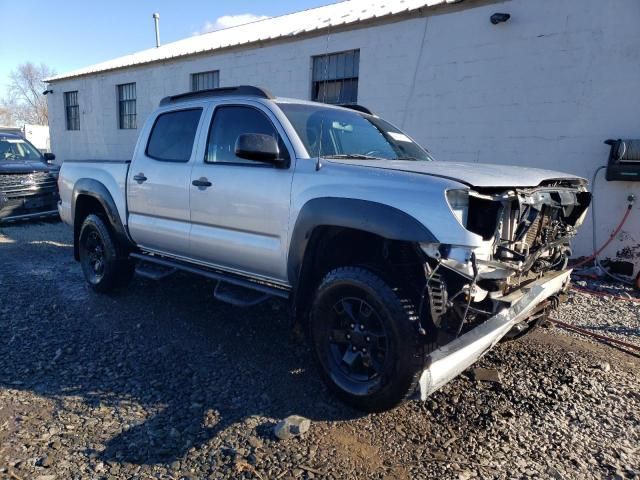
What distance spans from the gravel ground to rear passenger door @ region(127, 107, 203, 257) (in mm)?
792

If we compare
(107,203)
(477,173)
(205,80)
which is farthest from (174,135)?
(205,80)

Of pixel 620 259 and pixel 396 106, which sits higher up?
pixel 396 106

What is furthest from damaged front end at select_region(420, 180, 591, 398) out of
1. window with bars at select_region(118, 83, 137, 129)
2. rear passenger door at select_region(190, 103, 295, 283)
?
window with bars at select_region(118, 83, 137, 129)

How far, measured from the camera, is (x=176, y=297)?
5.04 meters

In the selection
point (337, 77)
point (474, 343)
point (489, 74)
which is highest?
point (337, 77)

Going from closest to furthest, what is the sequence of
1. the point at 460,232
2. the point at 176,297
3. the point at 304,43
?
1. the point at 460,232
2. the point at 176,297
3. the point at 304,43

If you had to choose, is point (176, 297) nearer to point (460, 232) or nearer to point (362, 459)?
point (362, 459)

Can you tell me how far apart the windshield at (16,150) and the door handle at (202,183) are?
26.2 ft

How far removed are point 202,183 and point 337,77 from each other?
7.04 meters

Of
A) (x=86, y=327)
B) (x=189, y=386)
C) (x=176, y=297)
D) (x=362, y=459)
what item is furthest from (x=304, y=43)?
(x=362, y=459)

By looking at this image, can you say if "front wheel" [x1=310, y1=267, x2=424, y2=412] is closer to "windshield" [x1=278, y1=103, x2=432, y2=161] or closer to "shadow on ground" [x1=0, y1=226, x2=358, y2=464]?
"shadow on ground" [x1=0, y1=226, x2=358, y2=464]

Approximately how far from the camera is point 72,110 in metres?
18.5

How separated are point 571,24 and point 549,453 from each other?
263 inches

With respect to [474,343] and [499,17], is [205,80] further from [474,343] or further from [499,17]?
[474,343]
